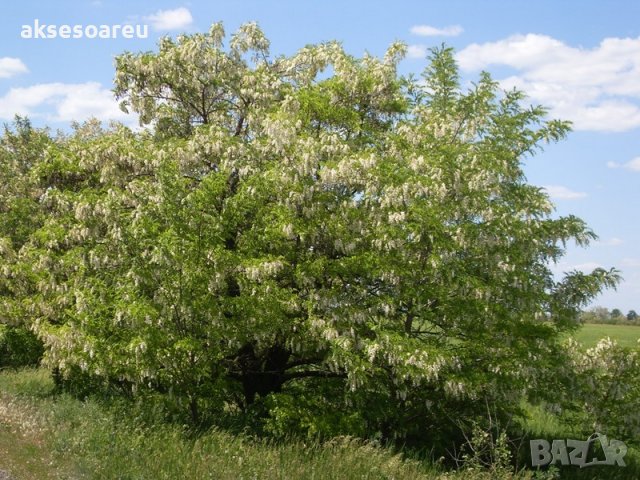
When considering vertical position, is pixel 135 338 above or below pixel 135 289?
below

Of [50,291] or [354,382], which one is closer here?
[354,382]

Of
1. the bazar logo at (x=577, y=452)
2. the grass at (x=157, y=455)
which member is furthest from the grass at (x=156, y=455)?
the bazar logo at (x=577, y=452)

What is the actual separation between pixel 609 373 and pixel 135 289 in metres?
14.1

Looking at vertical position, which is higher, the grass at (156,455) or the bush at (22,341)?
the bush at (22,341)

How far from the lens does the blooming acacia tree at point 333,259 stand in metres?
14.7

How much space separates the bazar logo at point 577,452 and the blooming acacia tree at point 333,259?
376 cm

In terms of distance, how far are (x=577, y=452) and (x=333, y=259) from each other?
1008 centimetres

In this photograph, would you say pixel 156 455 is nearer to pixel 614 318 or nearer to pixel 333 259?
pixel 333 259

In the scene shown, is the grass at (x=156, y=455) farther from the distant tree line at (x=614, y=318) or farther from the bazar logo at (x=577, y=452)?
the distant tree line at (x=614, y=318)

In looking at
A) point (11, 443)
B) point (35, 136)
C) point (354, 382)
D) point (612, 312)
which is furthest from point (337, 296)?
point (612, 312)

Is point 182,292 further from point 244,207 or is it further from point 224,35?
point 224,35

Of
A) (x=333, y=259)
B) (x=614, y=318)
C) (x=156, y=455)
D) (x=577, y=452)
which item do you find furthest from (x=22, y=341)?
(x=614, y=318)

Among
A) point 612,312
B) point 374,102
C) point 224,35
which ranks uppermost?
point 224,35

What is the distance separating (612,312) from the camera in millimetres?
135000
